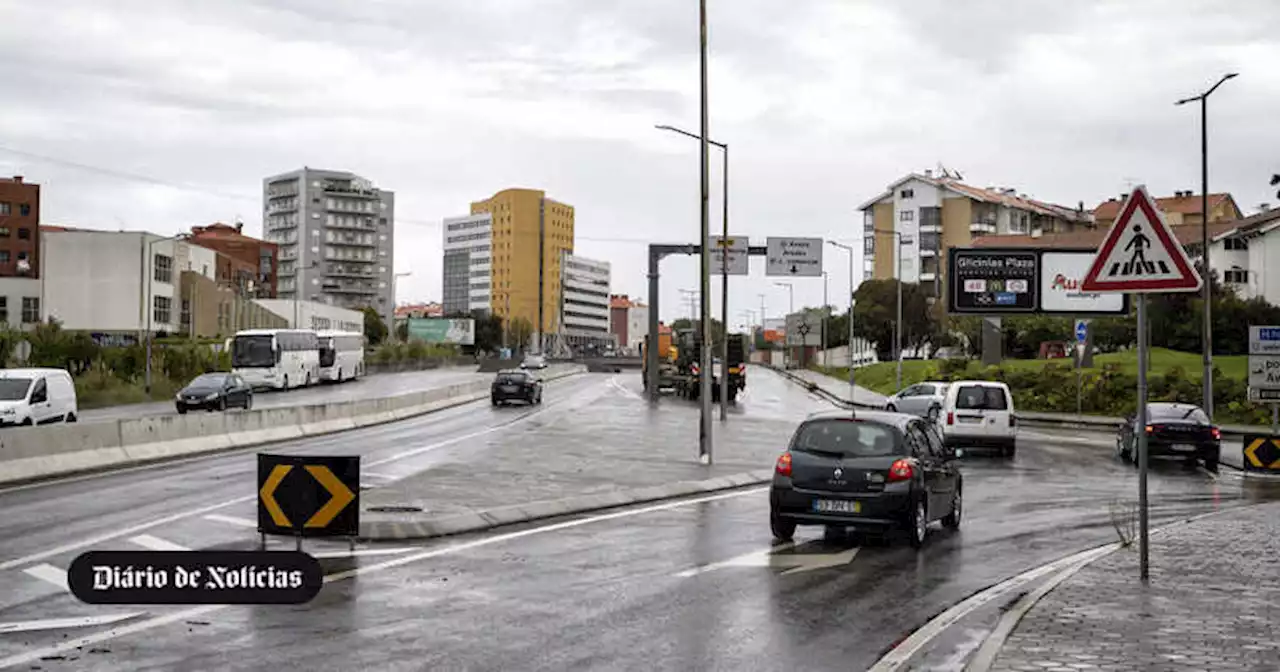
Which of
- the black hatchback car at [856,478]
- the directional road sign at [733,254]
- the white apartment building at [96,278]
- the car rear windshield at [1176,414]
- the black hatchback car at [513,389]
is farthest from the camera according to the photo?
the white apartment building at [96,278]

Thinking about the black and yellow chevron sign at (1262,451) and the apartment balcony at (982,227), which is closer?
the black and yellow chevron sign at (1262,451)

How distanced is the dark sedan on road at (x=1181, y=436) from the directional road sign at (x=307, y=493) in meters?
22.7

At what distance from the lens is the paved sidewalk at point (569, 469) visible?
17656 millimetres

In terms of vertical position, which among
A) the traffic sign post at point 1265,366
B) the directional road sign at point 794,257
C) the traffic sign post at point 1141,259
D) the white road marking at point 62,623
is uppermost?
the directional road sign at point 794,257

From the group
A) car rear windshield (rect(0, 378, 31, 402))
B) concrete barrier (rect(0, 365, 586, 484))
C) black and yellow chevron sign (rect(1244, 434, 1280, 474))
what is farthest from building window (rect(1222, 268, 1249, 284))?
car rear windshield (rect(0, 378, 31, 402))

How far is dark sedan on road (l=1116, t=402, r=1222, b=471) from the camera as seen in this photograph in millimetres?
31328

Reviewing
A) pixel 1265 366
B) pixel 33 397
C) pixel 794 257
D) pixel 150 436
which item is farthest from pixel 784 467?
pixel 794 257

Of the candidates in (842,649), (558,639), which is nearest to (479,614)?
(558,639)

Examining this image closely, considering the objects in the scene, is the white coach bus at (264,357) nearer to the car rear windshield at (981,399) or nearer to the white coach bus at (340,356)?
the white coach bus at (340,356)

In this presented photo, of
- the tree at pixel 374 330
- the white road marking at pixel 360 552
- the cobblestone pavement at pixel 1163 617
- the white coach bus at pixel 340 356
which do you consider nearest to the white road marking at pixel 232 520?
the white road marking at pixel 360 552

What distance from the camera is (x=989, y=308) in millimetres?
53375

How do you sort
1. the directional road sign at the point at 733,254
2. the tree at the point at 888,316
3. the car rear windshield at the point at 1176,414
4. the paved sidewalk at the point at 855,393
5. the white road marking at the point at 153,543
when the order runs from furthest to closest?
the tree at the point at 888,316 < the paved sidewalk at the point at 855,393 < the directional road sign at the point at 733,254 < the car rear windshield at the point at 1176,414 < the white road marking at the point at 153,543

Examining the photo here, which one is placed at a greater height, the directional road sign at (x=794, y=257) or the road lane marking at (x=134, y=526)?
the directional road sign at (x=794, y=257)

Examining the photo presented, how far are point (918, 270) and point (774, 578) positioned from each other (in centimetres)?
13457
